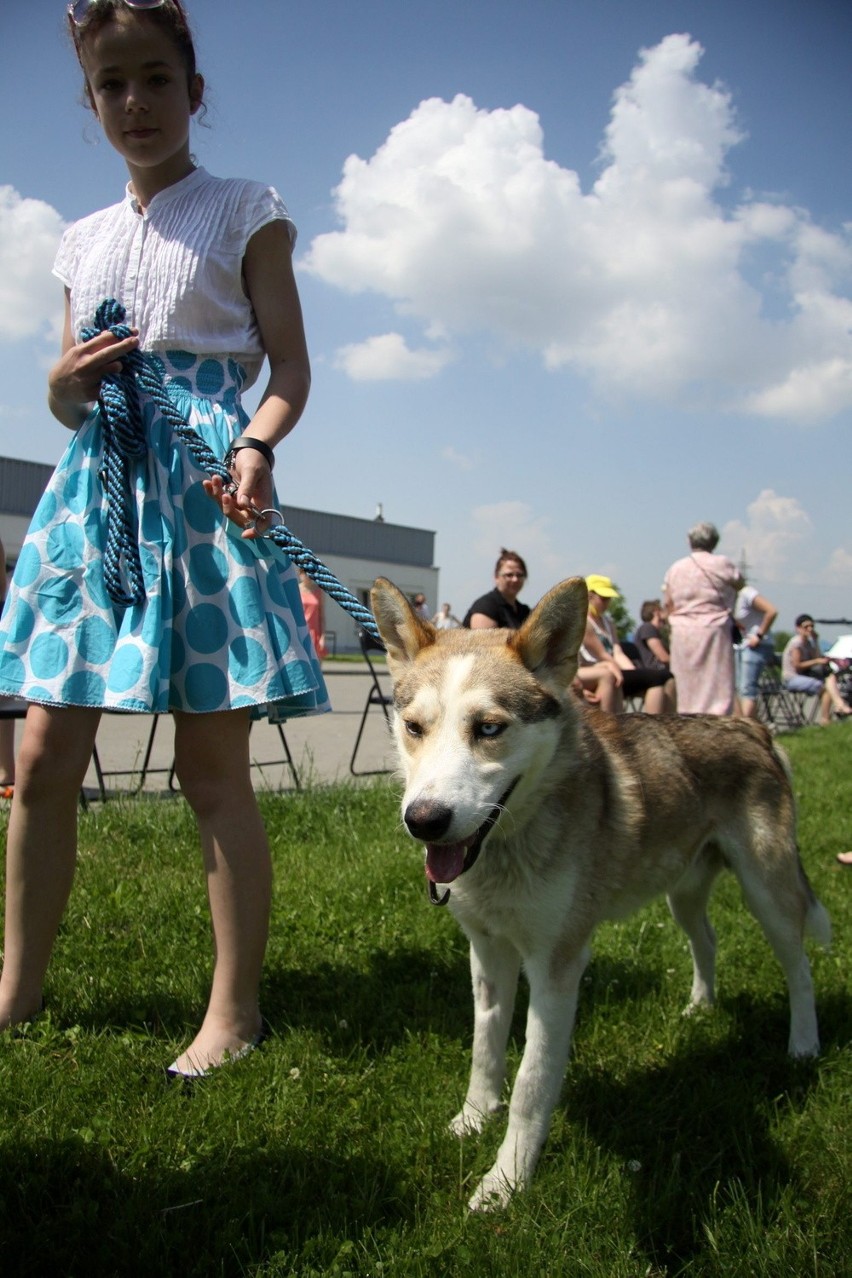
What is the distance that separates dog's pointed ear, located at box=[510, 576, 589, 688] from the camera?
7.70 ft

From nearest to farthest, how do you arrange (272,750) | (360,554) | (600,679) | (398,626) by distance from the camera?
(398,626) → (600,679) → (272,750) → (360,554)

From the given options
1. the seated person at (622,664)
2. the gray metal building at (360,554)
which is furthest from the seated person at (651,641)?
the gray metal building at (360,554)

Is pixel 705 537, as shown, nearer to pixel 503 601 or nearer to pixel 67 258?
pixel 503 601

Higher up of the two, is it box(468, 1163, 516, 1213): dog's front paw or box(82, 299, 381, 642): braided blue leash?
box(82, 299, 381, 642): braided blue leash

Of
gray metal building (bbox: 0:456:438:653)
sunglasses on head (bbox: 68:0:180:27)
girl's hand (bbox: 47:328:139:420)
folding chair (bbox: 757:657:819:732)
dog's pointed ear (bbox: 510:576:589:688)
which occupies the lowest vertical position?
folding chair (bbox: 757:657:819:732)

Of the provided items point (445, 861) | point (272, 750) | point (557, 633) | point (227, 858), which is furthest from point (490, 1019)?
point (272, 750)

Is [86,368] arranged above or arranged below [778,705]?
above

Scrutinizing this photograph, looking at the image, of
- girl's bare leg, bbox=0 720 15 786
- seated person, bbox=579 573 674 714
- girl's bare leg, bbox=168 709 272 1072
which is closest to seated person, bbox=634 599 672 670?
seated person, bbox=579 573 674 714

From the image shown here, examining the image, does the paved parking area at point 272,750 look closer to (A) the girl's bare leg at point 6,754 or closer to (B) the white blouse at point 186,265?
(A) the girl's bare leg at point 6,754

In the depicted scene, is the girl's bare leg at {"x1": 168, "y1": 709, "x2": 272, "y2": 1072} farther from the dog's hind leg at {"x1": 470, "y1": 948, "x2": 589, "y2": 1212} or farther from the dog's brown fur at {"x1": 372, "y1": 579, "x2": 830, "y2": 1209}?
the dog's hind leg at {"x1": 470, "y1": 948, "x2": 589, "y2": 1212}

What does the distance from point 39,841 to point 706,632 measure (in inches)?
275

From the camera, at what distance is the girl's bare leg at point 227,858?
8.45 feet

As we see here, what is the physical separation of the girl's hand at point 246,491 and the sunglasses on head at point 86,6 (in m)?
1.22

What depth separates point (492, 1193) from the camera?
2.11m
